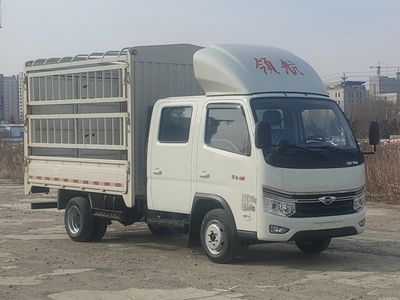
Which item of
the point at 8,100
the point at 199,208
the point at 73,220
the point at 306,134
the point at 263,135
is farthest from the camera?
the point at 8,100

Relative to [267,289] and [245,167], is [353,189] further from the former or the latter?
[267,289]

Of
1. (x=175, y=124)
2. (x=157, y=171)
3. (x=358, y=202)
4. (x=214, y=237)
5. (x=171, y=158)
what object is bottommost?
(x=214, y=237)

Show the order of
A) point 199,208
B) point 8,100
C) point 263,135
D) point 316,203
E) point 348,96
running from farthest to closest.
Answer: point 8,100
point 348,96
point 199,208
point 316,203
point 263,135

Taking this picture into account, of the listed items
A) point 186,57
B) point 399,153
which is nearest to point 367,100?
point 399,153

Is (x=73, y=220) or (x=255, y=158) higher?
(x=255, y=158)

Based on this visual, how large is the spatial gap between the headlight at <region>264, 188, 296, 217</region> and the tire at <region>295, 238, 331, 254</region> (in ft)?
5.44

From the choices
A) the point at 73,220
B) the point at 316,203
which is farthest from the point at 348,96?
the point at 316,203

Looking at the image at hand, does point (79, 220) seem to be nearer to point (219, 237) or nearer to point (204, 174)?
point (204, 174)

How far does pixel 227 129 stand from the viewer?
30.3ft

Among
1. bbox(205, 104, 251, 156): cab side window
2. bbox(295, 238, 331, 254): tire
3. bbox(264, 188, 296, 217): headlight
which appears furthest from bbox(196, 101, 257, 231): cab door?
bbox(295, 238, 331, 254): tire

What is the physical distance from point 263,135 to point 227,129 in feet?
2.78

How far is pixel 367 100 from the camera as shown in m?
54.8

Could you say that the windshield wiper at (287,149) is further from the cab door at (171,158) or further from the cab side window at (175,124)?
the cab side window at (175,124)

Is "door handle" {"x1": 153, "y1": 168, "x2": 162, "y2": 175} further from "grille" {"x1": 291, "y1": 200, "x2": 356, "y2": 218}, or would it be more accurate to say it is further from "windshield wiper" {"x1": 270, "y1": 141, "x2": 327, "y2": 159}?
"grille" {"x1": 291, "y1": 200, "x2": 356, "y2": 218}
